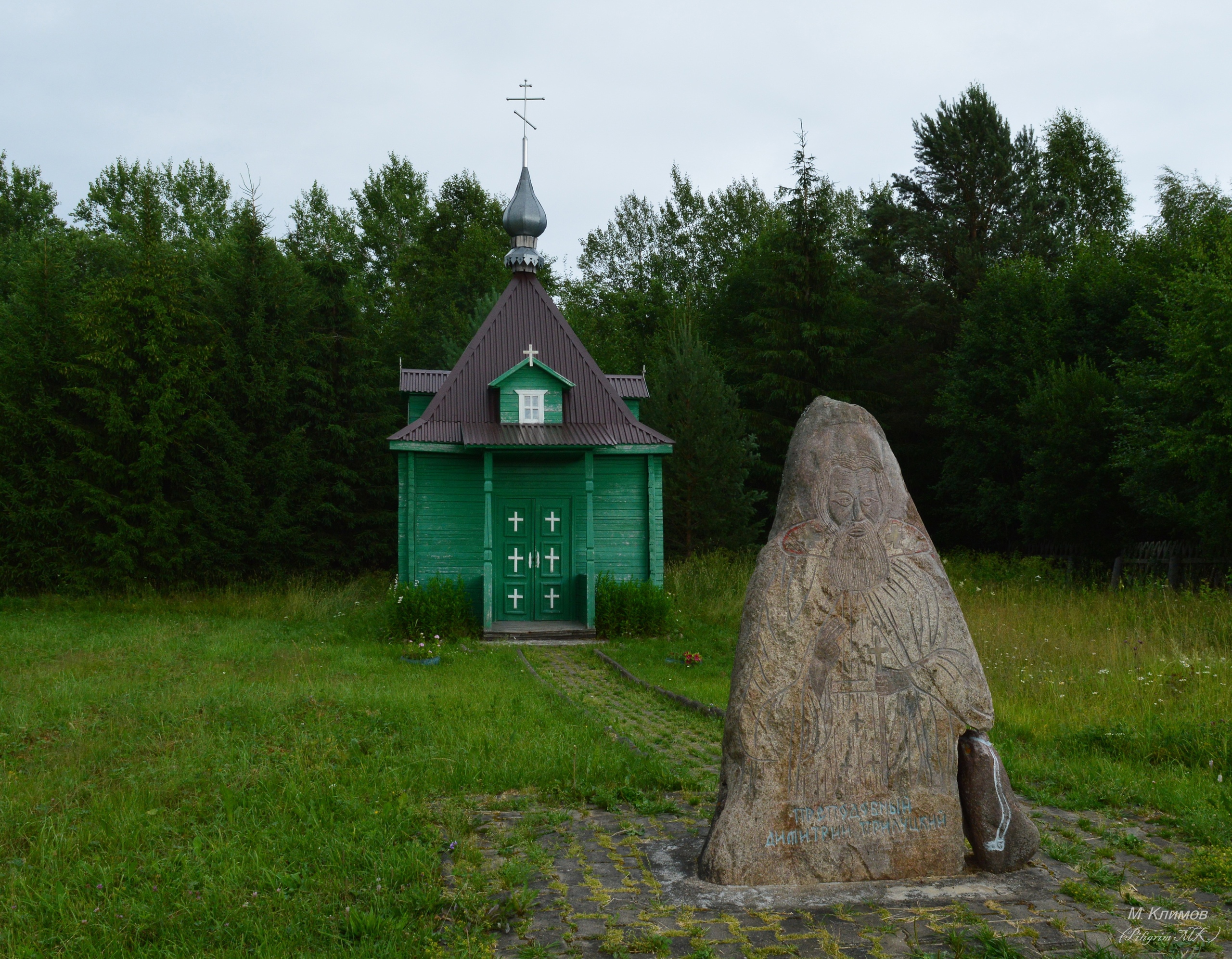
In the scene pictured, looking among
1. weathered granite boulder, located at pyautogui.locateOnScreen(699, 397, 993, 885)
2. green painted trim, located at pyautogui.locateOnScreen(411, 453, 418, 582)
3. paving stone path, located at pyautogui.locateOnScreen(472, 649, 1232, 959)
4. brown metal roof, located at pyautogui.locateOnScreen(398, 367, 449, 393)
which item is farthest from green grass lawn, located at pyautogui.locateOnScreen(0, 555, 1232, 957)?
brown metal roof, located at pyautogui.locateOnScreen(398, 367, 449, 393)

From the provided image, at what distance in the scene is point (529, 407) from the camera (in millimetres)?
15125

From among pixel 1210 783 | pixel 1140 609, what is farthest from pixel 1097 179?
pixel 1210 783

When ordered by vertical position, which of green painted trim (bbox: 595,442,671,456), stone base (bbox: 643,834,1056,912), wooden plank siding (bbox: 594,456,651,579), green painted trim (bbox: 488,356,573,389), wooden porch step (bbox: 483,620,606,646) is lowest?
wooden porch step (bbox: 483,620,606,646)

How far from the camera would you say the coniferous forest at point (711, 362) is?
1758 centimetres

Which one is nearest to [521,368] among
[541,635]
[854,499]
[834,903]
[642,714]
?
[541,635]

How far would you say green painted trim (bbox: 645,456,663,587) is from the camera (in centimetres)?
1531

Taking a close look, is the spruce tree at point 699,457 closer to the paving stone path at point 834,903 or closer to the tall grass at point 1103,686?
the tall grass at point 1103,686

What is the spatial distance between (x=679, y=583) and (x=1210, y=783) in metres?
11.8

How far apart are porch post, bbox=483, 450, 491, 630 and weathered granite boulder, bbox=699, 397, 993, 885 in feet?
32.1

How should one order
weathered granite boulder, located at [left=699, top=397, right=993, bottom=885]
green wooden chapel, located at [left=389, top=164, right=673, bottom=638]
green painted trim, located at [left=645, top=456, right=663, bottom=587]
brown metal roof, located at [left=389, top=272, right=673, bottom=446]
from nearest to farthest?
1. weathered granite boulder, located at [left=699, top=397, right=993, bottom=885]
2. brown metal roof, located at [left=389, top=272, right=673, bottom=446]
3. green wooden chapel, located at [left=389, top=164, right=673, bottom=638]
4. green painted trim, located at [left=645, top=456, right=663, bottom=587]

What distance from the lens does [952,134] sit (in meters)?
29.3

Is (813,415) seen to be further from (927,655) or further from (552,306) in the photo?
(552,306)

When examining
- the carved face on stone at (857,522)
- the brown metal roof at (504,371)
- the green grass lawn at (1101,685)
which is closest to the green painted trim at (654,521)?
the brown metal roof at (504,371)

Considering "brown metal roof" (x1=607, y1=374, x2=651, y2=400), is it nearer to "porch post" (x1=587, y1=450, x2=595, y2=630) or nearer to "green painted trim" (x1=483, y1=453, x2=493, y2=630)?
"porch post" (x1=587, y1=450, x2=595, y2=630)
